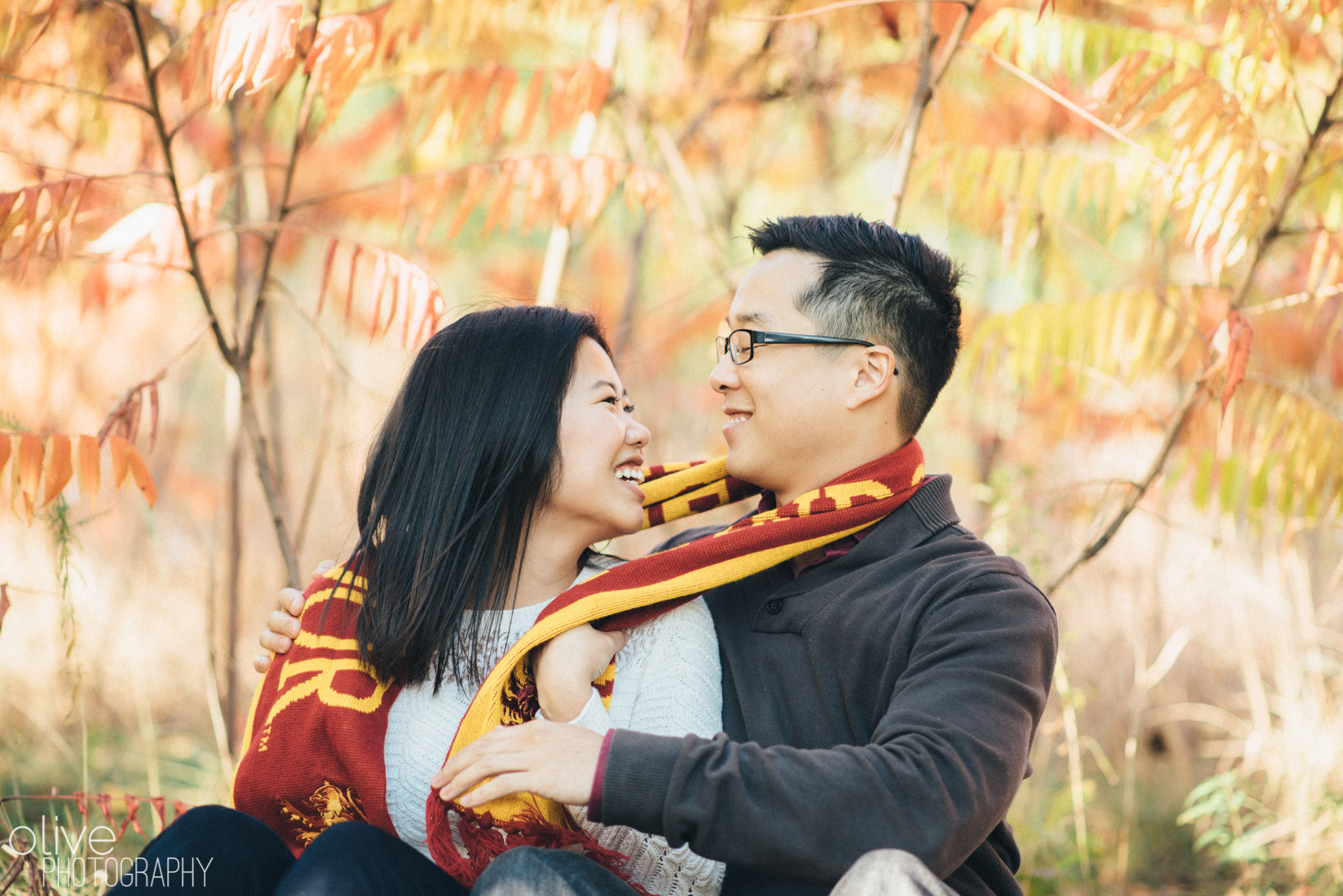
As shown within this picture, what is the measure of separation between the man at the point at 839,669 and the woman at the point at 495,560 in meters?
0.17

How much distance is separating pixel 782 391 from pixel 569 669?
0.72 m

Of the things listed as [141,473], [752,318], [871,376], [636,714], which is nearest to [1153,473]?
[871,376]

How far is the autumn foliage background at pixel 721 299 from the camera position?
2.54m

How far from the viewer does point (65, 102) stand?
153 inches

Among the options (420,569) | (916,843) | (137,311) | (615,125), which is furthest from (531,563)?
(137,311)

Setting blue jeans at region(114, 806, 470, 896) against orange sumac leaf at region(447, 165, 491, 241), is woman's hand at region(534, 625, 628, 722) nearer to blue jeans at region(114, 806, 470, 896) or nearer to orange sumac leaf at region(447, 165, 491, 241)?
blue jeans at region(114, 806, 470, 896)

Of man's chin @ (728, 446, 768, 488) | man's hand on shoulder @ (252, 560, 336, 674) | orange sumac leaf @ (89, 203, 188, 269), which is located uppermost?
orange sumac leaf @ (89, 203, 188, 269)

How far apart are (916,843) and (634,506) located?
93 centimetres


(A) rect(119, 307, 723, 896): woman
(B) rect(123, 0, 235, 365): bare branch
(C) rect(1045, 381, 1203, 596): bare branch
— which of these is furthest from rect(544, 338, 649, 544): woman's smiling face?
(C) rect(1045, 381, 1203, 596): bare branch

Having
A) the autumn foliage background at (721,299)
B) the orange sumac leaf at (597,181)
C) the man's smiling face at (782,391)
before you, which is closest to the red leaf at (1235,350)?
the autumn foliage background at (721,299)

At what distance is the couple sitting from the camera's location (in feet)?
5.01

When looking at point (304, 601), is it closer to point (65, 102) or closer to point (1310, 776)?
point (65, 102)

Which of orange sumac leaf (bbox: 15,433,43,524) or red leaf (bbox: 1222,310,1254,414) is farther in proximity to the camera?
red leaf (bbox: 1222,310,1254,414)

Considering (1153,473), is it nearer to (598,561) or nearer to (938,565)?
(938,565)
